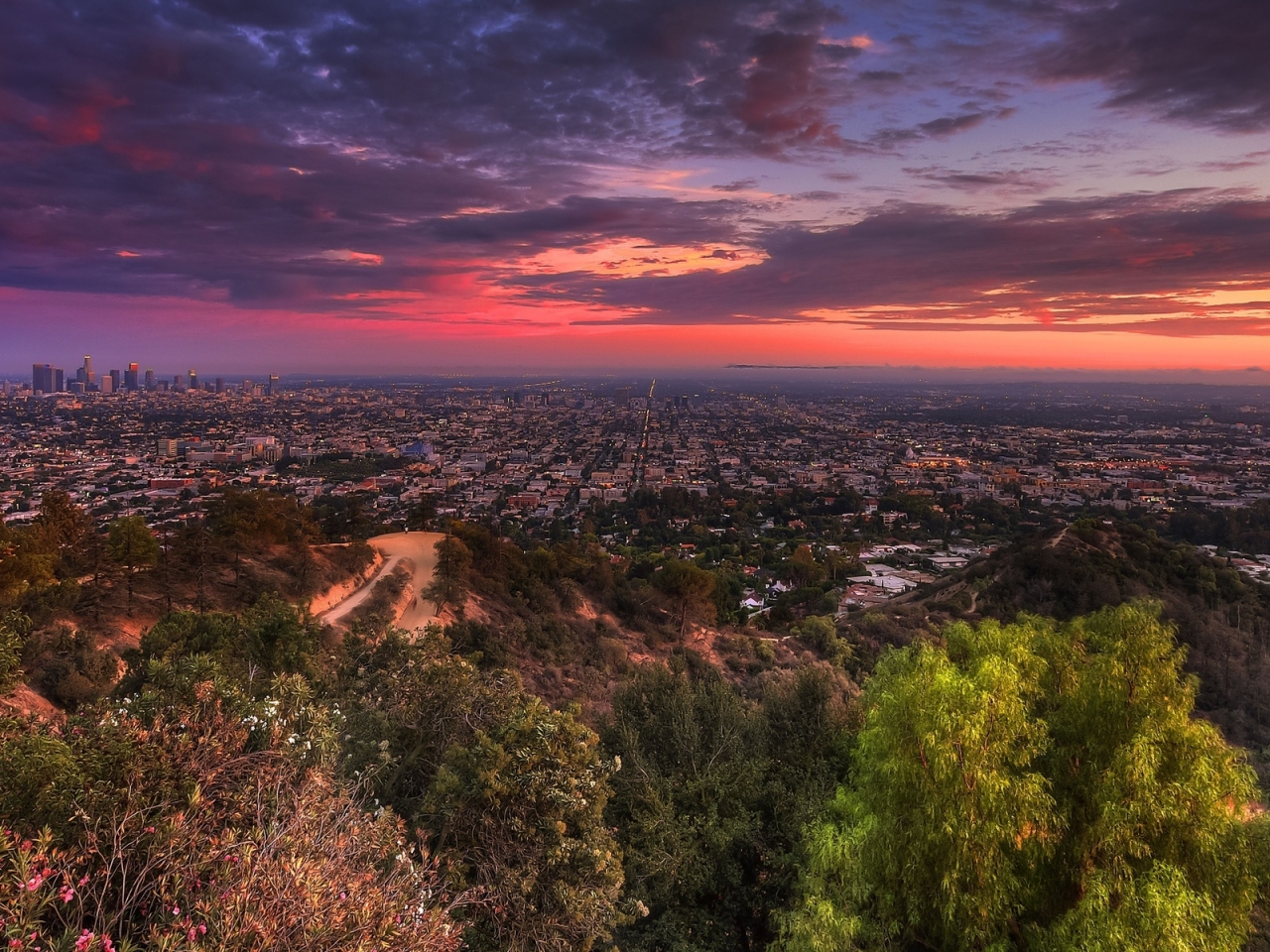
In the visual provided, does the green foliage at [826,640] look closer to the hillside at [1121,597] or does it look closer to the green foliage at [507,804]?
the hillside at [1121,597]

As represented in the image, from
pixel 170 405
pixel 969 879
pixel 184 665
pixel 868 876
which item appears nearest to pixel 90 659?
pixel 184 665

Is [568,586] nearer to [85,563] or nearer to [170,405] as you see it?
[85,563]

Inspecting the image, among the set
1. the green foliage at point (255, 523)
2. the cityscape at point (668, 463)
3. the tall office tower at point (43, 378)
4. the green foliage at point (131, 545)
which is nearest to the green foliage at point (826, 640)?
the cityscape at point (668, 463)

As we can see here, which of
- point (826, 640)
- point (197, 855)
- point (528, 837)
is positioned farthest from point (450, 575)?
point (197, 855)

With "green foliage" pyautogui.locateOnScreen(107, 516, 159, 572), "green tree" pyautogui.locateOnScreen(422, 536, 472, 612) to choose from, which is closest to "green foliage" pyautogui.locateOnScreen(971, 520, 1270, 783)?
"green tree" pyautogui.locateOnScreen(422, 536, 472, 612)

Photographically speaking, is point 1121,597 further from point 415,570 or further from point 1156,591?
point 415,570

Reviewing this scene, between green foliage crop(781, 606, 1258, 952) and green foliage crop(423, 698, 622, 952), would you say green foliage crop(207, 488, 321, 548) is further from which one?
green foliage crop(781, 606, 1258, 952)
